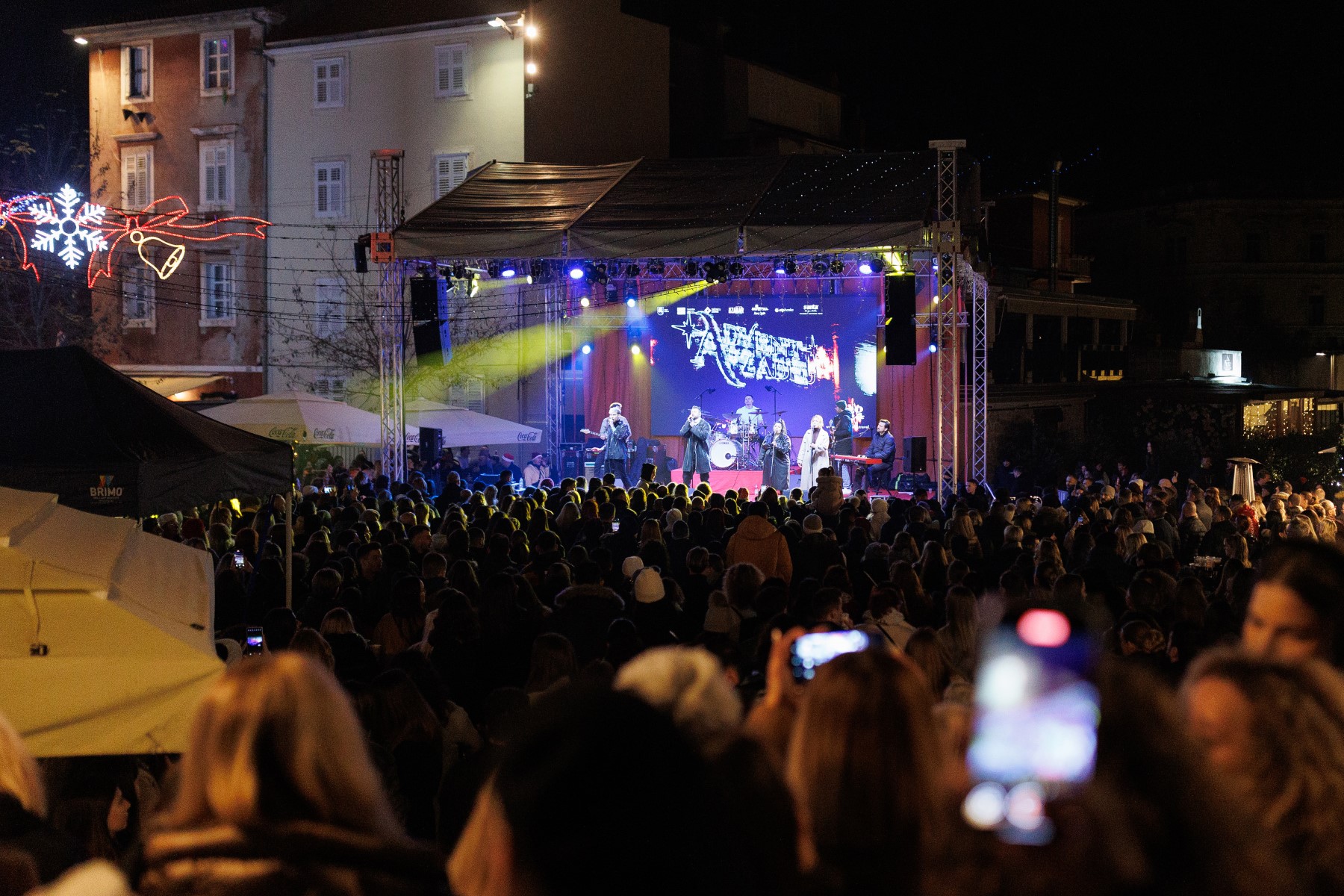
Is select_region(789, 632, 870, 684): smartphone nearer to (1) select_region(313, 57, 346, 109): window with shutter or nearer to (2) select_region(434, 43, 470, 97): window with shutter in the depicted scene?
(2) select_region(434, 43, 470, 97): window with shutter

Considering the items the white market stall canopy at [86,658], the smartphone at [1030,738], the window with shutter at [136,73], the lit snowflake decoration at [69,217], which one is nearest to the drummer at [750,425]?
the lit snowflake decoration at [69,217]

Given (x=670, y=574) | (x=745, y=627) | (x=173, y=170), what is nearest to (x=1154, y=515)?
(x=670, y=574)

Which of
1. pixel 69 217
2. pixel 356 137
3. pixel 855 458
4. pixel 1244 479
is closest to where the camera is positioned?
pixel 1244 479

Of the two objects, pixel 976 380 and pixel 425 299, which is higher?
pixel 425 299

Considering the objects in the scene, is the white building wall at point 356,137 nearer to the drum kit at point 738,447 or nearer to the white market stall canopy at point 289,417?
the drum kit at point 738,447

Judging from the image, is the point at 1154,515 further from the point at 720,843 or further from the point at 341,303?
the point at 341,303

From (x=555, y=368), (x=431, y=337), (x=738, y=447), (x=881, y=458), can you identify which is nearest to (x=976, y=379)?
(x=881, y=458)

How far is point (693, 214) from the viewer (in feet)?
55.1

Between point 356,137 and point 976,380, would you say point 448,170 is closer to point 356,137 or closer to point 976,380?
point 356,137

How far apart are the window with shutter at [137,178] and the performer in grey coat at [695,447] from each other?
17959 millimetres

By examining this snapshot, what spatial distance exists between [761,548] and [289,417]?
6.94 m

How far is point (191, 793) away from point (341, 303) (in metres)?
27.4

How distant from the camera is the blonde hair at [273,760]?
193 centimetres

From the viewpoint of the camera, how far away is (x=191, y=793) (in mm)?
1965
